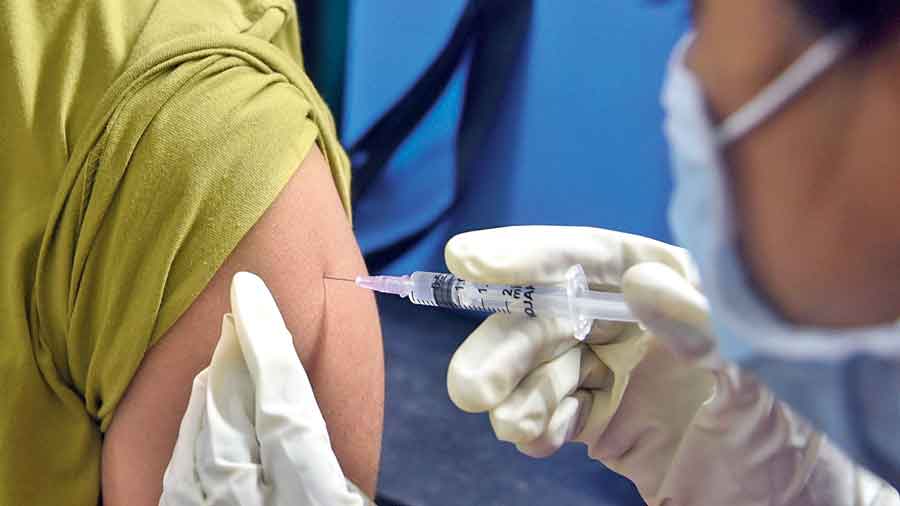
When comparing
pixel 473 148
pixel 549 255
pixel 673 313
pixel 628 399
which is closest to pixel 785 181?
pixel 673 313

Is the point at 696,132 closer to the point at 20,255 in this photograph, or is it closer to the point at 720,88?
the point at 720,88

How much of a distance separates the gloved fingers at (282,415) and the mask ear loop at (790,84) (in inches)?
20.2

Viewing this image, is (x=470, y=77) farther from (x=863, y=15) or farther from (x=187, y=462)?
(x=863, y=15)

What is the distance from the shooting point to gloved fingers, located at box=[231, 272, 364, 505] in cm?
85

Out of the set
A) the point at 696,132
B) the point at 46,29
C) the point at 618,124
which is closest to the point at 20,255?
the point at 46,29

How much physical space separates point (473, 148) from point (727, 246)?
5.45ft

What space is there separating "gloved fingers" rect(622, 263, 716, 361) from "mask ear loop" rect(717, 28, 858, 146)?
18cm

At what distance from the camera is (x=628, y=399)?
0.94 metres

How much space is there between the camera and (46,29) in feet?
3.14

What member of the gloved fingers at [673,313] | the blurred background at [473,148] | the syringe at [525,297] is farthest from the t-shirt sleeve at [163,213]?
Result: the blurred background at [473,148]

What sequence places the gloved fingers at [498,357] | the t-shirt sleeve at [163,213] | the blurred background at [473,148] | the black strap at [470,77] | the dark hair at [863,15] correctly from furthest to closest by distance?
the black strap at [470,77], the blurred background at [473,148], the t-shirt sleeve at [163,213], the gloved fingers at [498,357], the dark hair at [863,15]

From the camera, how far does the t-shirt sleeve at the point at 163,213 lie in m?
0.92

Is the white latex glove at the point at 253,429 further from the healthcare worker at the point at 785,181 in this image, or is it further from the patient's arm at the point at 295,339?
the healthcare worker at the point at 785,181

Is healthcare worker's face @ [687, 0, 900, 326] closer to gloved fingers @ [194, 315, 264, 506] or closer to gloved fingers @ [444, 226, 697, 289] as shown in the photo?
gloved fingers @ [444, 226, 697, 289]
